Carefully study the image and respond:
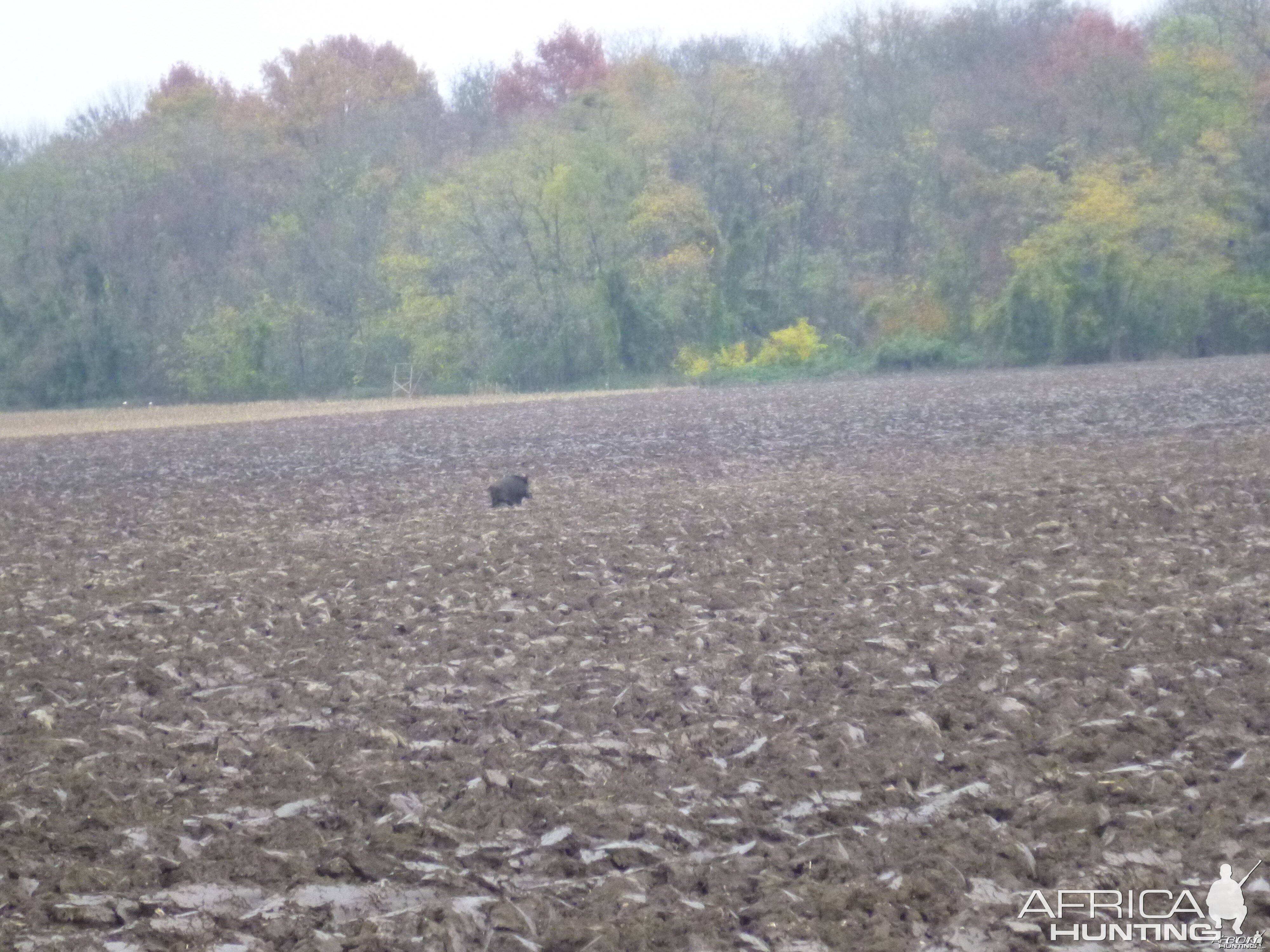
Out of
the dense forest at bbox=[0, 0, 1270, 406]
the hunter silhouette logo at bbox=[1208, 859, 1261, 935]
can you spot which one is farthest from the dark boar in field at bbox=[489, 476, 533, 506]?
the dense forest at bbox=[0, 0, 1270, 406]

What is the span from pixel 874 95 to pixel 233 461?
2081 inches

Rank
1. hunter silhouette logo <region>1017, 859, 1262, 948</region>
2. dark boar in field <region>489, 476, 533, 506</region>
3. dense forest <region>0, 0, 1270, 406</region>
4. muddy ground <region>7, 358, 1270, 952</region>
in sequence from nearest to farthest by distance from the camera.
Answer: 1. hunter silhouette logo <region>1017, 859, 1262, 948</region>
2. muddy ground <region>7, 358, 1270, 952</region>
3. dark boar in field <region>489, 476, 533, 506</region>
4. dense forest <region>0, 0, 1270, 406</region>

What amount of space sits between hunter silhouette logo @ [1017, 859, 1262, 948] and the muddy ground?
0.29ft

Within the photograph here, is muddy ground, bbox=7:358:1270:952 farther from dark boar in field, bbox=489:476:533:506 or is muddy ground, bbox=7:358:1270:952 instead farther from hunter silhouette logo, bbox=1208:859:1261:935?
dark boar in field, bbox=489:476:533:506

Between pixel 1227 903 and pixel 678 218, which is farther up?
pixel 678 218

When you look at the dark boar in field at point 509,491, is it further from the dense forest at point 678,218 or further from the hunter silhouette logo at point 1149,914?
the dense forest at point 678,218

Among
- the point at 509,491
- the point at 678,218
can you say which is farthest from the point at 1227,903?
the point at 678,218

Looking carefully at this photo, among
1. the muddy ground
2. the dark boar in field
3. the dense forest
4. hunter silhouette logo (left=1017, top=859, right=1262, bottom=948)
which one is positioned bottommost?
hunter silhouette logo (left=1017, top=859, right=1262, bottom=948)

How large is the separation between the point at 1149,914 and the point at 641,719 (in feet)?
10.4

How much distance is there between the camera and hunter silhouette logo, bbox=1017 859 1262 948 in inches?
190

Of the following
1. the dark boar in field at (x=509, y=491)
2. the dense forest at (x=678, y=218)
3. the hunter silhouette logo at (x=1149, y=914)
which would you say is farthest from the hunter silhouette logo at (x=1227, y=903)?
the dense forest at (x=678, y=218)

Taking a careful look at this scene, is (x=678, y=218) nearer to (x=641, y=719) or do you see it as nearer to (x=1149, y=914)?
(x=641, y=719)

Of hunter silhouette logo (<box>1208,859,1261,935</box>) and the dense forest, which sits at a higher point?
the dense forest

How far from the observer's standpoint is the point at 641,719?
7.50m
